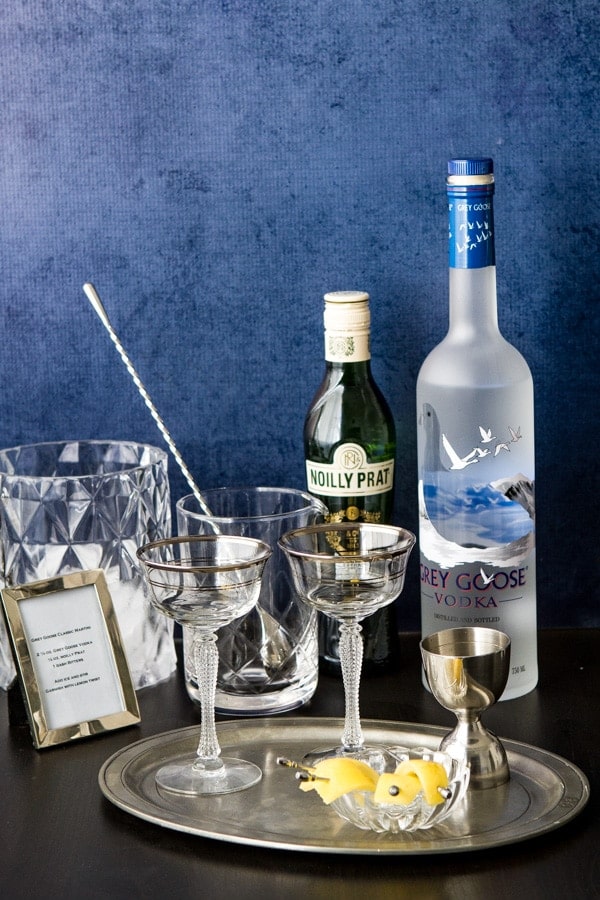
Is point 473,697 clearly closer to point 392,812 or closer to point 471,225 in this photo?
point 392,812

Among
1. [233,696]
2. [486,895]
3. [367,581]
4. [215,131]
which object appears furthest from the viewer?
[215,131]

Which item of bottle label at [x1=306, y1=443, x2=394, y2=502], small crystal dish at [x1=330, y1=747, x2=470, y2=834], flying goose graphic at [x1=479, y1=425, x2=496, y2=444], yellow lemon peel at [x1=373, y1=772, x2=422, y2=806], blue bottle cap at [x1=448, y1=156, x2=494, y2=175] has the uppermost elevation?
blue bottle cap at [x1=448, y1=156, x2=494, y2=175]

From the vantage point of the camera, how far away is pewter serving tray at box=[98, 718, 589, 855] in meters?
0.70

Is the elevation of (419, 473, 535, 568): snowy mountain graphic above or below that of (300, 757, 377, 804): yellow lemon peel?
above

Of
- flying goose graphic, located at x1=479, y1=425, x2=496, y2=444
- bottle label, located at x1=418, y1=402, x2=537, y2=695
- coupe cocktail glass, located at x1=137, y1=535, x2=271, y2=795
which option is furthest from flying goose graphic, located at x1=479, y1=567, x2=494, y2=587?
coupe cocktail glass, located at x1=137, y1=535, x2=271, y2=795

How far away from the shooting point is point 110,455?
1037 mm

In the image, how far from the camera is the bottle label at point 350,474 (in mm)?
958

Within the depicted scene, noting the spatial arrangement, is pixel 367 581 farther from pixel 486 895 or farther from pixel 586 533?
pixel 586 533

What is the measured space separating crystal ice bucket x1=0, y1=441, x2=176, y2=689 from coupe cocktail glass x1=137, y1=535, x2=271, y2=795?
0.37ft

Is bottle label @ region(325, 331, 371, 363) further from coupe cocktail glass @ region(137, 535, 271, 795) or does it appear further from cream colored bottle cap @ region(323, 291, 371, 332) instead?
coupe cocktail glass @ region(137, 535, 271, 795)

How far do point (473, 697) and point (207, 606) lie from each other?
0.62 ft

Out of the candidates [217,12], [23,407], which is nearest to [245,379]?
[23,407]

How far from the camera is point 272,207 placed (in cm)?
104

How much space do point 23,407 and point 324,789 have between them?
1.70 feet
